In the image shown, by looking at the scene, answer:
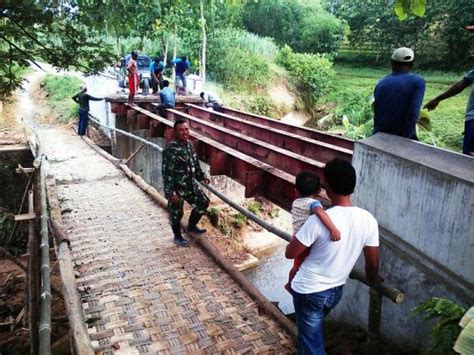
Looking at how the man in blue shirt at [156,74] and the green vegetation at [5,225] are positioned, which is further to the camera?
the man in blue shirt at [156,74]

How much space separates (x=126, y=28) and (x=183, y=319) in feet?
10.9

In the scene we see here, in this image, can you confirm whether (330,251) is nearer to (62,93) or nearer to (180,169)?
(180,169)

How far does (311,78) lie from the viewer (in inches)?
961

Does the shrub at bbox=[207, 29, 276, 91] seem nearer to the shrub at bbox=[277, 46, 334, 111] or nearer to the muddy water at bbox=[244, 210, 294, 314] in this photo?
the shrub at bbox=[277, 46, 334, 111]

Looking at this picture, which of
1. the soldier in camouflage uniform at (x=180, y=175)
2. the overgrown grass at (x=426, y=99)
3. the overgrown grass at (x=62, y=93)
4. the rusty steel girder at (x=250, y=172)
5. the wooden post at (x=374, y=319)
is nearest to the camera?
the wooden post at (x=374, y=319)

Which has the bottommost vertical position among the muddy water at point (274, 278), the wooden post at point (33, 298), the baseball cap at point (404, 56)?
the muddy water at point (274, 278)

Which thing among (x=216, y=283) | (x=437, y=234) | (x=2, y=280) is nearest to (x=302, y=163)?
(x=216, y=283)

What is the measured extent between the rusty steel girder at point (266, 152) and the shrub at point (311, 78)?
17448 millimetres

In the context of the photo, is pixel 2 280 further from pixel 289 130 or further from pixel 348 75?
pixel 348 75

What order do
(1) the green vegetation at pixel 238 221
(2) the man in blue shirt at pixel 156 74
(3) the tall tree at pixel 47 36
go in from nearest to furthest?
(3) the tall tree at pixel 47 36 → (1) the green vegetation at pixel 238 221 → (2) the man in blue shirt at pixel 156 74

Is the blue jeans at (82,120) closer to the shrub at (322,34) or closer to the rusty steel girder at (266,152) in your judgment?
the rusty steel girder at (266,152)

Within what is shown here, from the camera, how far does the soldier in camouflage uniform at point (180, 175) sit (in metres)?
4.96

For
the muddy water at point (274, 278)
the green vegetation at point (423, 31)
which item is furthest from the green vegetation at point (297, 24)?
the muddy water at point (274, 278)

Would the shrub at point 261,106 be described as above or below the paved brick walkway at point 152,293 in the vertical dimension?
above
